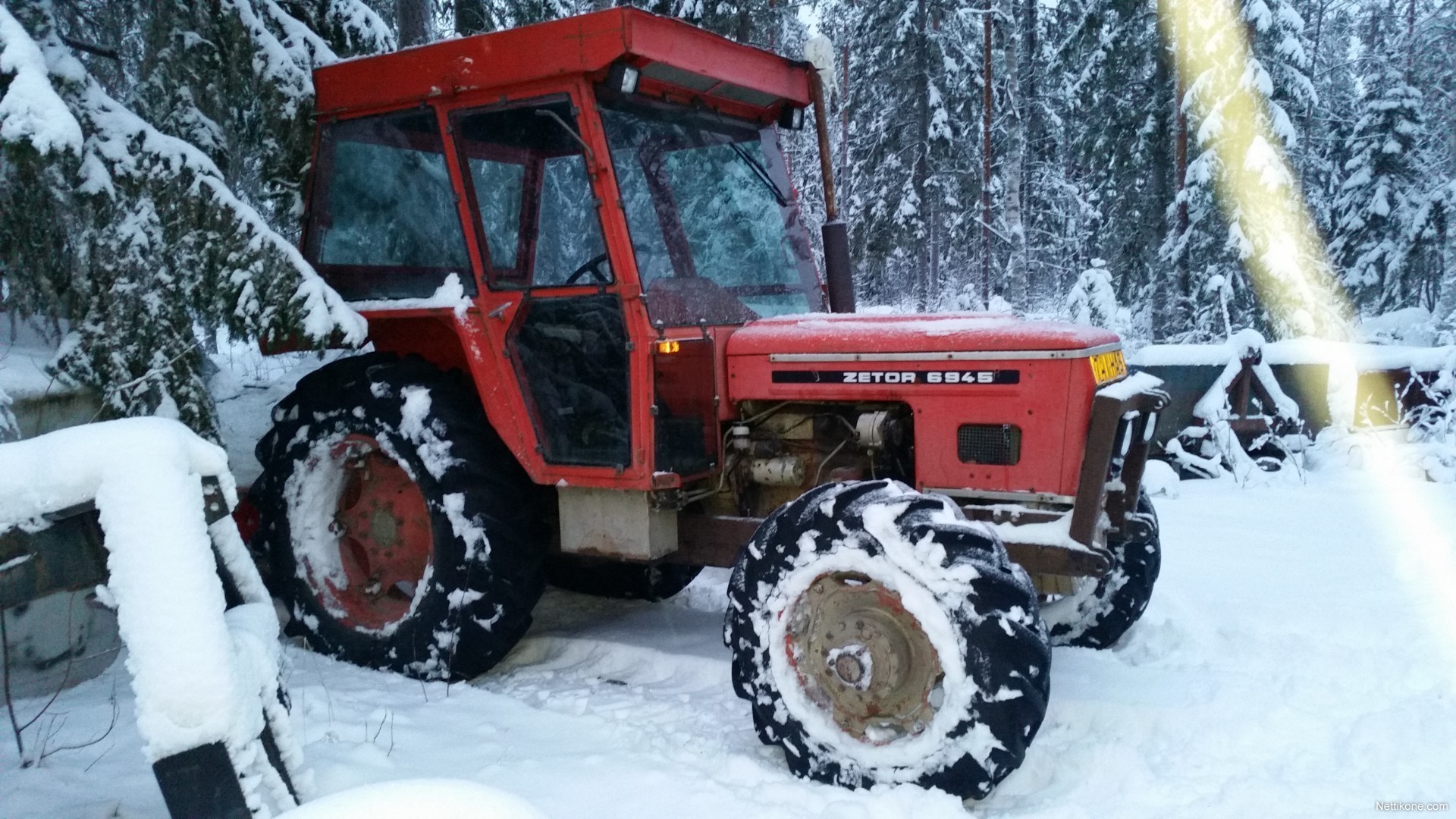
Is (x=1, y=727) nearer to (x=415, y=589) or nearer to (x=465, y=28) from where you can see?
(x=415, y=589)

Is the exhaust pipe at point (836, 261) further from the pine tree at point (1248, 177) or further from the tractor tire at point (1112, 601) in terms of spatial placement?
the pine tree at point (1248, 177)

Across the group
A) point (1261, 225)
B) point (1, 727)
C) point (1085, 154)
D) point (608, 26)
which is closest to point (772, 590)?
point (608, 26)

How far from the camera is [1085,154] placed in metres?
18.3

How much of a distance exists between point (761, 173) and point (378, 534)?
228 cm

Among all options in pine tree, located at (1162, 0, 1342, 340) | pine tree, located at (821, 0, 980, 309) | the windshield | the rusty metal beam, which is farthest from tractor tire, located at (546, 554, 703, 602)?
pine tree, located at (821, 0, 980, 309)

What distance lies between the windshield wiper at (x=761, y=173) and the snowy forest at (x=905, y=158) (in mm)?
887

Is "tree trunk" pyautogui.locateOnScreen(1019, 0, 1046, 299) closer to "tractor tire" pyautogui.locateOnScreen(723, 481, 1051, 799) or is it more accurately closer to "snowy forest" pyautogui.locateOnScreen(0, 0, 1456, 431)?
"snowy forest" pyautogui.locateOnScreen(0, 0, 1456, 431)

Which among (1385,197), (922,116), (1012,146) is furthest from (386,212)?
(1385,197)

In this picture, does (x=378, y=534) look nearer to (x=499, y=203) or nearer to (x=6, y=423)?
(x=6, y=423)

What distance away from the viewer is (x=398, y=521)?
4.29 meters

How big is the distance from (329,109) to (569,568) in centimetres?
241

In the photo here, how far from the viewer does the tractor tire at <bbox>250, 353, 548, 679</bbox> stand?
12.6 feet

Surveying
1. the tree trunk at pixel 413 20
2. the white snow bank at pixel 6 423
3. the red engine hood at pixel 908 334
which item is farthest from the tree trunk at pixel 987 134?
the white snow bank at pixel 6 423

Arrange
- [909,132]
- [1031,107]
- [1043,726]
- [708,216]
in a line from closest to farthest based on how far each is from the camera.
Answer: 1. [1043,726]
2. [708,216]
3. [909,132]
4. [1031,107]
